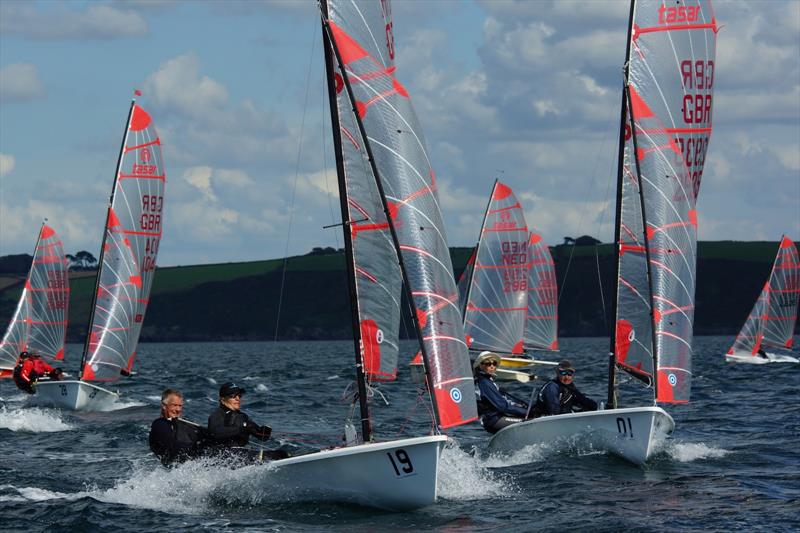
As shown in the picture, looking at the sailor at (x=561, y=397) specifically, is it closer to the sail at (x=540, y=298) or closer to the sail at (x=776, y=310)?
the sail at (x=540, y=298)

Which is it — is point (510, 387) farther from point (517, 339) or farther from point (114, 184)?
point (114, 184)

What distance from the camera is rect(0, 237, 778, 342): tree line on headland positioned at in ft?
576

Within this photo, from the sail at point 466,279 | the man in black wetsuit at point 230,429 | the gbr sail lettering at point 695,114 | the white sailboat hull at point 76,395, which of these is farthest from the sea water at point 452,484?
the sail at point 466,279

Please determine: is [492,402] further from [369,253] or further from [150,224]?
[150,224]

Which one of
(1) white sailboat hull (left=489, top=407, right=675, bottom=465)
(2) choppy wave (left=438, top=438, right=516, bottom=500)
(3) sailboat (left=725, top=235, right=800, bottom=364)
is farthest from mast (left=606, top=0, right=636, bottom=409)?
(3) sailboat (left=725, top=235, right=800, bottom=364)

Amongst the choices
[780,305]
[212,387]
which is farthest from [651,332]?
[780,305]

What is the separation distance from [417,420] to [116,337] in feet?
32.4

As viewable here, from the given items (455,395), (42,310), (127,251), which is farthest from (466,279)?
(455,395)

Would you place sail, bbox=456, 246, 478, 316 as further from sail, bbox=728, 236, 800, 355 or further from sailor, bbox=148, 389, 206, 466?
sailor, bbox=148, 389, 206, 466

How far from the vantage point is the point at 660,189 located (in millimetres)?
22094

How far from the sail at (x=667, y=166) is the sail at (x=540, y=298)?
28338 millimetres

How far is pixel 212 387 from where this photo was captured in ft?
149

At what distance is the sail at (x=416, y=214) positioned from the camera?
16078 millimetres

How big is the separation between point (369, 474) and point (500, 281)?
32453 mm
